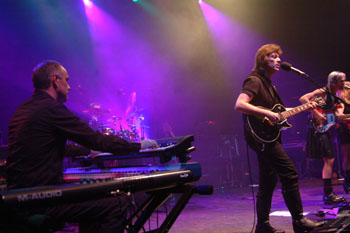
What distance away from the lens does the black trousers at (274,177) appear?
3326 mm

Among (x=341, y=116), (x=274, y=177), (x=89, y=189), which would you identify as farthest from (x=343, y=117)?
(x=89, y=189)

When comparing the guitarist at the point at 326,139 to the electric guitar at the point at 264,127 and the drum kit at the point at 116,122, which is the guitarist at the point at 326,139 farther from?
the drum kit at the point at 116,122

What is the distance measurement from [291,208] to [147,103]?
9.67m

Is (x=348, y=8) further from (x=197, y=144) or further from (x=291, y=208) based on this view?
(x=291, y=208)

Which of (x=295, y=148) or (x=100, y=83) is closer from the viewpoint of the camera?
(x=295, y=148)

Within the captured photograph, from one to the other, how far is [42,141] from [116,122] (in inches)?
322

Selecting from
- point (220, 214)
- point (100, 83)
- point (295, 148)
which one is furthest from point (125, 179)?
point (100, 83)

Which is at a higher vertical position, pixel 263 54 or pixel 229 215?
pixel 263 54

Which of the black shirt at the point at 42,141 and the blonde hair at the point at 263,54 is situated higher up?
the blonde hair at the point at 263,54

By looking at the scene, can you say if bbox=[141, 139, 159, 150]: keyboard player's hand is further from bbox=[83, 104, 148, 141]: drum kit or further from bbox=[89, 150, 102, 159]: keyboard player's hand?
bbox=[83, 104, 148, 141]: drum kit

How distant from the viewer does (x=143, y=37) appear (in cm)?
1121

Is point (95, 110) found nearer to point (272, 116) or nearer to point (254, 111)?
point (254, 111)

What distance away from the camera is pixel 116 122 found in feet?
34.0

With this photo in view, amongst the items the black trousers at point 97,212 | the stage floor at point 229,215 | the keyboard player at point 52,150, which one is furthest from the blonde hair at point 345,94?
the black trousers at point 97,212
